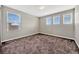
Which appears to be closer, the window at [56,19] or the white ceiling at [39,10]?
the white ceiling at [39,10]

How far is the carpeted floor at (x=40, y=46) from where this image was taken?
52.6 inches

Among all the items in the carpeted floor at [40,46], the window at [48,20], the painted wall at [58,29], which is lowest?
the carpeted floor at [40,46]

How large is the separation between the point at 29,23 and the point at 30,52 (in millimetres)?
616

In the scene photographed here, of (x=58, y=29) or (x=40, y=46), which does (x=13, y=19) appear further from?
(x=58, y=29)

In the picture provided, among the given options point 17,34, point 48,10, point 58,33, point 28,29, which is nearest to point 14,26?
point 17,34

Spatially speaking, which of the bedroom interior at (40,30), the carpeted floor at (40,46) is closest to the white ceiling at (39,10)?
the bedroom interior at (40,30)

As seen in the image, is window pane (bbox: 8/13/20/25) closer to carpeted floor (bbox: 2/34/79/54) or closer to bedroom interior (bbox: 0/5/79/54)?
bedroom interior (bbox: 0/5/79/54)

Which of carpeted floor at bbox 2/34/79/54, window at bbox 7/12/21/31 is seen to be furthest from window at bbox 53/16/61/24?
window at bbox 7/12/21/31

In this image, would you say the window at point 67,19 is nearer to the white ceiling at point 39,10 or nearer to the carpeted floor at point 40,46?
the white ceiling at point 39,10

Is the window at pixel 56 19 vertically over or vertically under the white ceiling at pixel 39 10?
under

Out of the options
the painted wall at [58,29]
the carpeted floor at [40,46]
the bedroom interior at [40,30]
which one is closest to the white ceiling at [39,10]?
the bedroom interior at [40,30]

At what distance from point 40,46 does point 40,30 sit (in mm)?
334

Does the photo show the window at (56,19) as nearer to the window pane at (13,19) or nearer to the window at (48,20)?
the window at (48,20)

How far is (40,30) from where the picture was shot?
143 cm
